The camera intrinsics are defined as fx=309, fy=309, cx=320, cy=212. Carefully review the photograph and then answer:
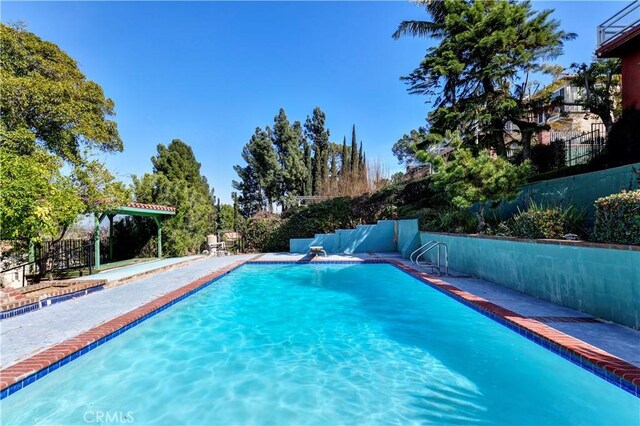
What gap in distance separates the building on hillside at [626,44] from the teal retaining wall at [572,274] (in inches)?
278

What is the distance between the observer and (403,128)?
25.5 m

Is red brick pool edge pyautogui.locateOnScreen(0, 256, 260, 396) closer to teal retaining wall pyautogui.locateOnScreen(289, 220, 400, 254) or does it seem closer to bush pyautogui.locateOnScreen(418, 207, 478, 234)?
bush pyautogui.locateOnScreen(418, 207, 478, 234)

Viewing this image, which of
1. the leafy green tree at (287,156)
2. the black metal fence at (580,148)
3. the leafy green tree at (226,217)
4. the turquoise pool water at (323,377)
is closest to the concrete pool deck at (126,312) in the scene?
the turquoise pool water at (323,377)

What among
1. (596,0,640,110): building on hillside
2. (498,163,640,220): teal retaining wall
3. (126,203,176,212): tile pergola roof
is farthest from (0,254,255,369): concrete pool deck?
(596,0,640,110): building on hillside

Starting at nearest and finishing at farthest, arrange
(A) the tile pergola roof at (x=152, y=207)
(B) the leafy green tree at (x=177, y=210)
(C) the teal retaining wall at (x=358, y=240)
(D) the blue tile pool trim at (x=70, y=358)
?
(D) the blue tile pool trim at (x=70, y=358) < (A) the tile pergola roof at (x=152, y=207) < (B) the leafy green tree at (x=177, y=210) < (C) the teal retaining wall at (x=358, y=240)

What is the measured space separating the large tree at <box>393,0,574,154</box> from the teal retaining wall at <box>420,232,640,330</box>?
6802 millimetres

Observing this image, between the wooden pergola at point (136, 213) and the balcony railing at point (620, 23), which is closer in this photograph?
the balcony railing at point (620, 23)

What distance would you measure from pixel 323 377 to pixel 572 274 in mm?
4197

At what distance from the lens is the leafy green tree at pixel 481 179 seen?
26.2 feet

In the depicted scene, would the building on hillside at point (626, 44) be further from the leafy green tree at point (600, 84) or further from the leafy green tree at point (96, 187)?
the leafy green tree at point (96, 187)

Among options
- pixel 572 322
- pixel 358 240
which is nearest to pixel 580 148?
pixel 358 240

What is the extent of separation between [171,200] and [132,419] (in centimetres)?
1235

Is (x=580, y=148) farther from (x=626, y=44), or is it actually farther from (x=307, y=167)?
(x=307, y=167)

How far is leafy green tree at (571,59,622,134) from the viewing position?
11641 millimetres
